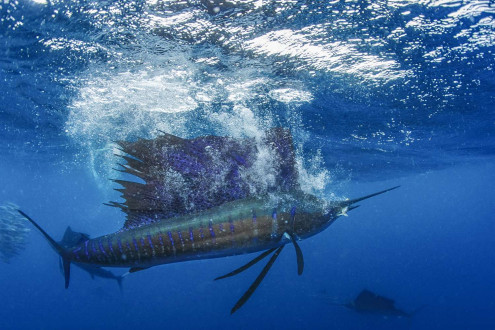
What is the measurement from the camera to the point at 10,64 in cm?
789

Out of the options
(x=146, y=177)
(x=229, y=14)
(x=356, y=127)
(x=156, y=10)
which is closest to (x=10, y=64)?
(x=156, y=10)

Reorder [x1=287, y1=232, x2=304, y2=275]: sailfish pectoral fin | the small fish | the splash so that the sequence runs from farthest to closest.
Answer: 1. the small fish
2. the splash
3. [x1=287, y1=232, x2=304, y2=275]: sailfish pectoral fin

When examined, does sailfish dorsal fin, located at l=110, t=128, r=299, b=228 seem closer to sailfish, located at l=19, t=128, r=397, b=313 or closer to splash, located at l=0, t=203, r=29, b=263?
sailfish, located at l=19, t=128, r=397, b=313

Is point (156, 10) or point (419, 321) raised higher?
point (156, 10)

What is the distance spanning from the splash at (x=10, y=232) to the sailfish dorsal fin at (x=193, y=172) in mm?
11906

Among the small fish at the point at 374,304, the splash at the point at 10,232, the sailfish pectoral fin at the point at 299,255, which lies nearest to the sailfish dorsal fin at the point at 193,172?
the sailfish pectoral fin at the point at 299,255

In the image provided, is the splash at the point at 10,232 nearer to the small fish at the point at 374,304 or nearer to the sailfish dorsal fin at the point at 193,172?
the sailfish dorsal fin at the point at 193,172

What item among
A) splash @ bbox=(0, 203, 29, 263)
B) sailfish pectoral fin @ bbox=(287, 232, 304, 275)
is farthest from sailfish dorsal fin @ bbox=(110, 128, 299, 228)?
splash @ bbox=(0, 203, 29, 263)

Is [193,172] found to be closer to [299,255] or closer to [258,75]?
[299,255]

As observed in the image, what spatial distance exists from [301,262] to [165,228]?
119 cm

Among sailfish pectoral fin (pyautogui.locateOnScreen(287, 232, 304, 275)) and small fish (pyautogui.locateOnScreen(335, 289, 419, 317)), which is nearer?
sailfish pectoral fin (pyautogui.locateOnScreen(287, 232, 304, 275))

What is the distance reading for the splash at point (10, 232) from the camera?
36.0 ft

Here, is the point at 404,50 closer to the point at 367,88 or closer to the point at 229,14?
the point at 367,88

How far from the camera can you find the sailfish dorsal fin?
2.37 metres
